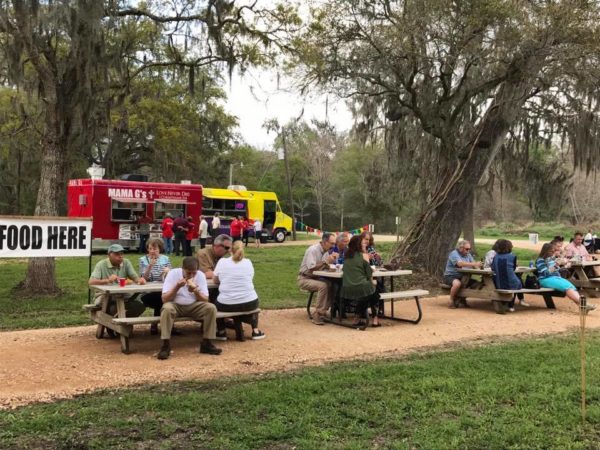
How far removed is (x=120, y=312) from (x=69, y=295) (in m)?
3.98

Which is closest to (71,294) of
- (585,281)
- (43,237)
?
(43,237)

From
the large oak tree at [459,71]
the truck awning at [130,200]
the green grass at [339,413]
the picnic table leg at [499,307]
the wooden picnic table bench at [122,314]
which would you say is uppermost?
the large oak tree at [459,71]

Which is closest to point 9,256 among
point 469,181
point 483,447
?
point 483,447

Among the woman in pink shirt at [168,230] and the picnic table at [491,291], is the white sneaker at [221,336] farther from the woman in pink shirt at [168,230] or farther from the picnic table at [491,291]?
the woman in pink shirt at [168,230]

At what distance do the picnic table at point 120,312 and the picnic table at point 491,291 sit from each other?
4494 mm

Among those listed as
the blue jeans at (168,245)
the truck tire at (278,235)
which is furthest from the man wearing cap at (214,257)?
the truck tire at (278,235)

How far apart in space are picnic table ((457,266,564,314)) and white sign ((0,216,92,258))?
5.79 m

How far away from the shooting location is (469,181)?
1221 centimetres

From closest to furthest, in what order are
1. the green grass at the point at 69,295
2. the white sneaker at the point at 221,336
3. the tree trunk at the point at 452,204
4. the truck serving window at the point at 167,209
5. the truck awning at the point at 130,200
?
the white sneaker at the point at 221,336 < the green grass at the point at 69,295 < the tree trunk at the point at 452,204 < the truck awning at the point at 130,200 < the truck serving window at the point at 167,209

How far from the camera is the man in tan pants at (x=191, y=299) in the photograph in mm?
5875

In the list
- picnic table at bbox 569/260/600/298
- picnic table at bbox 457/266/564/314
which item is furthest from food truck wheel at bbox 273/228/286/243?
picnic table at bbox 457/266/564/314

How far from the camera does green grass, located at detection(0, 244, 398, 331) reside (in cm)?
759

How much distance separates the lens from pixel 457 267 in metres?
9.49

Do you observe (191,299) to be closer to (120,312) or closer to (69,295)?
(120,312)
